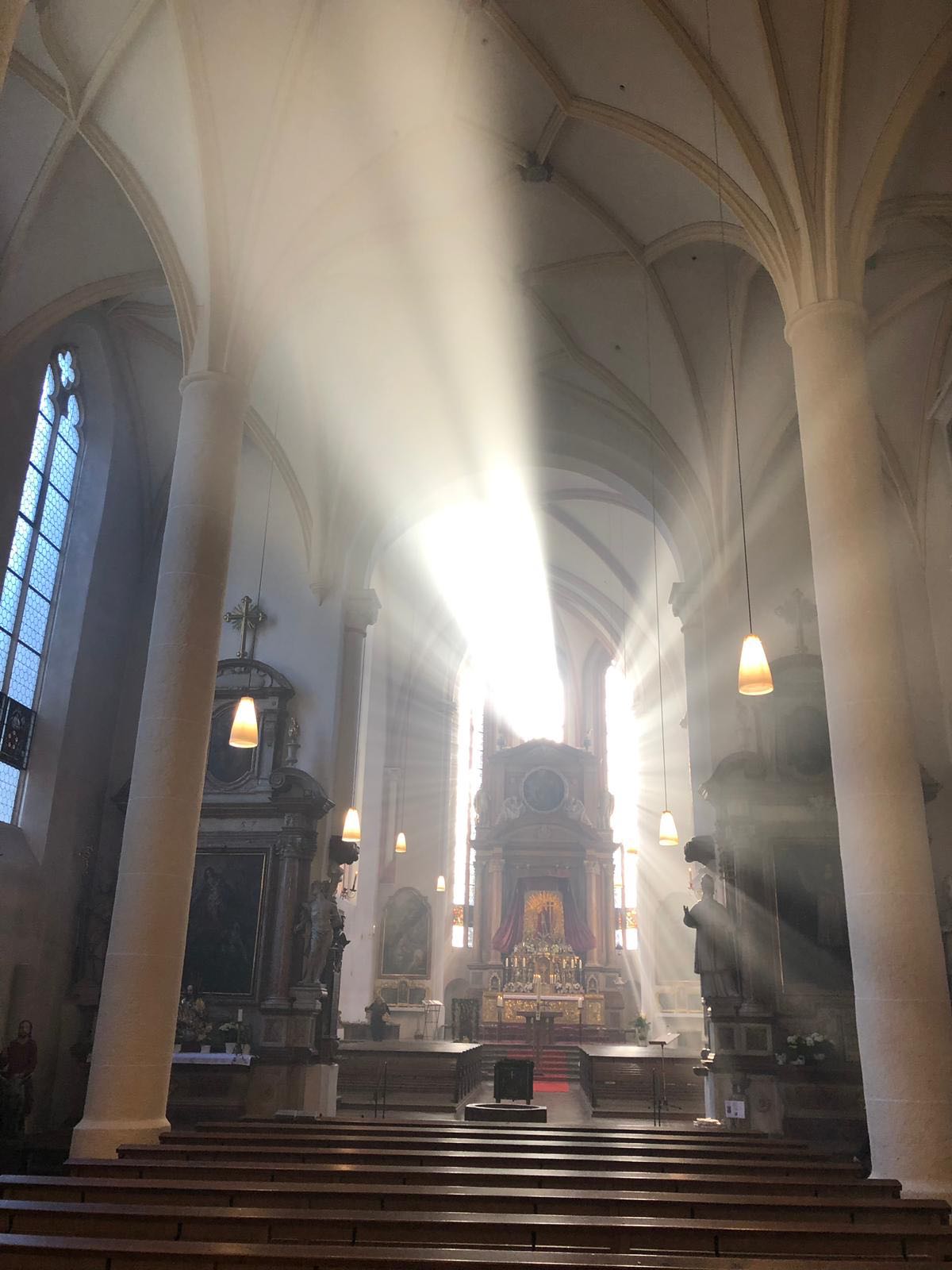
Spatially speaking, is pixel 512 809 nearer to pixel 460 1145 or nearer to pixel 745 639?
pixel 745 639

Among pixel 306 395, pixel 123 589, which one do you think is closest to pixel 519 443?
pixel 306 395

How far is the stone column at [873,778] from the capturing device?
6.46m

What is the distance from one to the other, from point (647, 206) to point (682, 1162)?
34.4ft

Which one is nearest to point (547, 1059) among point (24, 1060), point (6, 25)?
point (24, 1060)

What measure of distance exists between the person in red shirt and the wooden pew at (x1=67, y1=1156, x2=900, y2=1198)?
7.10 metres

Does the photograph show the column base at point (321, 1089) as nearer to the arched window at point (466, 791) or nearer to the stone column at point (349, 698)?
the stone column at point (349, 698)

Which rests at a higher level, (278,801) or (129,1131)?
(278,801)

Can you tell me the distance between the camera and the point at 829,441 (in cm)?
802

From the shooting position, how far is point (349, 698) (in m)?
16.0

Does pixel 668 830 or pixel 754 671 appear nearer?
pixel 754 671

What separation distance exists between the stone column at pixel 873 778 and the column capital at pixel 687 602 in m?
7.08

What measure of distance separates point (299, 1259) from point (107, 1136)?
462 cm

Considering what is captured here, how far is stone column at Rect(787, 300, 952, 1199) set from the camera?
6465mm

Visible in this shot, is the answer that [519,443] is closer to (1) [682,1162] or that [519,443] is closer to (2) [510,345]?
(2) [510,345]
